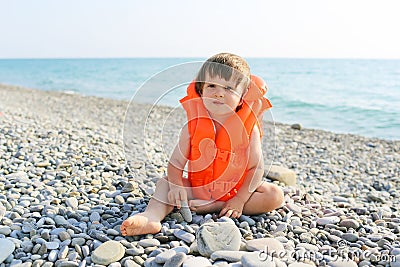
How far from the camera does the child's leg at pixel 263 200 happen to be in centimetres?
295

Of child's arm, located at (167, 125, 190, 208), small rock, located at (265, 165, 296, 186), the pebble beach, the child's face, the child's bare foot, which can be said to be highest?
the child's face

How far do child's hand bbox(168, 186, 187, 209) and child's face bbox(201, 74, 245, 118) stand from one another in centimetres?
63

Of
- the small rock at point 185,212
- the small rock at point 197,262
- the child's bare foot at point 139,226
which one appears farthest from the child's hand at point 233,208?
the small rock at point 197,262

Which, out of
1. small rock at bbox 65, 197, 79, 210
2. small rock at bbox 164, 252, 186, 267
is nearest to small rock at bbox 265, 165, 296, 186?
small rock at bbox 65, 197, 79, 210

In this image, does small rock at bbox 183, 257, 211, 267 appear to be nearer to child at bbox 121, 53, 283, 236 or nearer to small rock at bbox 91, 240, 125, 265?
small rock at bbox 91, 240, 125, 265

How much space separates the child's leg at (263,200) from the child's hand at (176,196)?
475 millimetres

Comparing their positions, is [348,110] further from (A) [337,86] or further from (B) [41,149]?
(B) [41,149]

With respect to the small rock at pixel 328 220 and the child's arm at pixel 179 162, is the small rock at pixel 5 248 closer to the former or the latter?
the child's arm at pixel 179 162

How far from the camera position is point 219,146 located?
2.94 metres

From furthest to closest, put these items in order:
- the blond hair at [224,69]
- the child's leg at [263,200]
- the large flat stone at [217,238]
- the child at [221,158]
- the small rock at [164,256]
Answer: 1. the child's leg at [263,200]
2. the child at [221,158]
3. the blond hair at [224,69]
4. the large flat stone at [217,238]
5. the small rock at [164,256]

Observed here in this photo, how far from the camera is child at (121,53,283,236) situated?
2830 mm

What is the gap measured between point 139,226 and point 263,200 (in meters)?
0.97

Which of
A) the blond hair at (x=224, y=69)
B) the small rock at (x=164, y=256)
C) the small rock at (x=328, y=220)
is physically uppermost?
the blond hair at (x=224, y=69)

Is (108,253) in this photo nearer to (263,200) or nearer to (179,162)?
(179,162)
